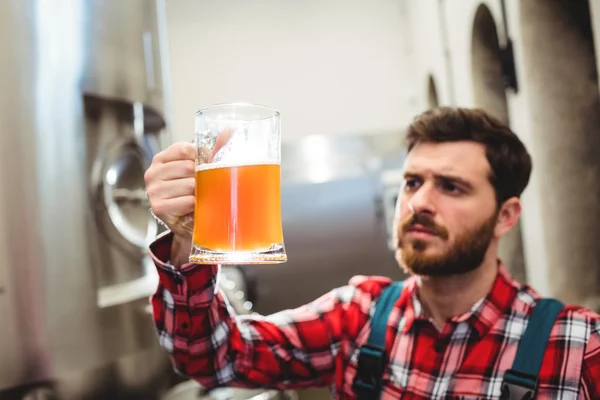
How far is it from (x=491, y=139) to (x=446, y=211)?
0.22 m

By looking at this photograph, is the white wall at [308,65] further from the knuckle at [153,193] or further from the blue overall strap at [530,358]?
the knuckle at [153,193]

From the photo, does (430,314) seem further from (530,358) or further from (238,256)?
(238,256)

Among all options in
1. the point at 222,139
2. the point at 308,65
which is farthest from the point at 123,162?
the point at 308,65

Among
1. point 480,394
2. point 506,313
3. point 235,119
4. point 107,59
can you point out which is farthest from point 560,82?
point 107,59

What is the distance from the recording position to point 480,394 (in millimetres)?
1108

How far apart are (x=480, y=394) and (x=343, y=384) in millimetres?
324

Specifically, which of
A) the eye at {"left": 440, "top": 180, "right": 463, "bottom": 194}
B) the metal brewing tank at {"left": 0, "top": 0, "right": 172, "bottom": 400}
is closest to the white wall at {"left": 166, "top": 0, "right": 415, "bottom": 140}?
the metal brewing tank at {"left": 0, "top": 0, "right": 172, "bottom": 400}

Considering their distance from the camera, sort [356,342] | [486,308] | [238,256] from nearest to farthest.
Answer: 1. [238,256]
2. [486,308]
3. [356,342]

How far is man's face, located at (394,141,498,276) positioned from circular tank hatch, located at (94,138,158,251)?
693 millimetres

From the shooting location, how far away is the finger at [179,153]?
3.05 ft

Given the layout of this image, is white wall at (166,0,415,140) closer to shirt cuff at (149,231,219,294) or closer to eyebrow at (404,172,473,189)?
eyebrow at (404,172,473,189)

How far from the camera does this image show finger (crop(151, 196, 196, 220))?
0.91 metres

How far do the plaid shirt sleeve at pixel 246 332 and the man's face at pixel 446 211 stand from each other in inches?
8.1

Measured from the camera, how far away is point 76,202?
129 cm
